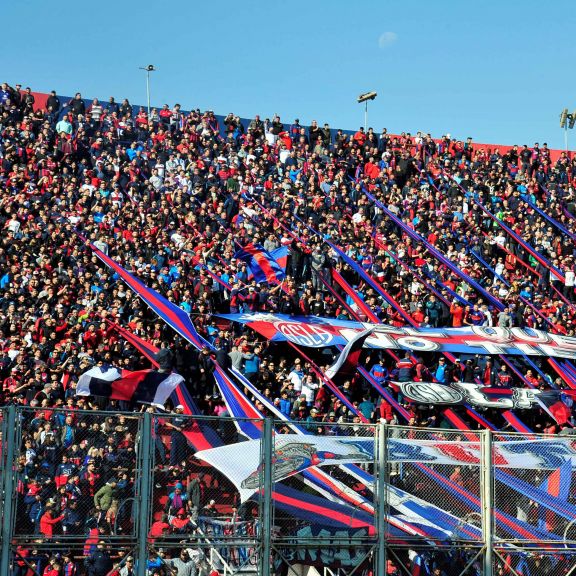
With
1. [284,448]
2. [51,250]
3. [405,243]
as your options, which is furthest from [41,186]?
[284,448]

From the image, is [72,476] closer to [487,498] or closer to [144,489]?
[144,489]

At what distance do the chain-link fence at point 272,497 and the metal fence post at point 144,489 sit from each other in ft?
0.05

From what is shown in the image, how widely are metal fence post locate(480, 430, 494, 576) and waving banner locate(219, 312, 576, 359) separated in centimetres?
1179

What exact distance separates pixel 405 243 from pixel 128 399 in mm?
14237

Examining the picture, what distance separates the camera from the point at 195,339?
79.3ft

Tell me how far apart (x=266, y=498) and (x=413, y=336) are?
50.4 ft

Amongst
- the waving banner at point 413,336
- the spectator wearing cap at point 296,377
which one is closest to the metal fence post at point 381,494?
the spectator wearing cap at point 296,377

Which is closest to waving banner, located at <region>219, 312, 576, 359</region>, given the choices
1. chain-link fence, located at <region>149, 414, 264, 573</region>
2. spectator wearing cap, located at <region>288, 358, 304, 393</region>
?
spectator wearing cap, located at <region>288, 358, 304, 393</region>

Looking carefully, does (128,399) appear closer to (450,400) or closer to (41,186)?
(450,400)

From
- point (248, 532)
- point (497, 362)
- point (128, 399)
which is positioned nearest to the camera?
point (248, 532)

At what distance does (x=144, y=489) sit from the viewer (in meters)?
12.4

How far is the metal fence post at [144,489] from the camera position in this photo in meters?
12.3

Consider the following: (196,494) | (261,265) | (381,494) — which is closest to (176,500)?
(196,494)

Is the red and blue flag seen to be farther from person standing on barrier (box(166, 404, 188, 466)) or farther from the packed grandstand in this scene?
person standing on barrier (box(166, 404, 188, 466))
